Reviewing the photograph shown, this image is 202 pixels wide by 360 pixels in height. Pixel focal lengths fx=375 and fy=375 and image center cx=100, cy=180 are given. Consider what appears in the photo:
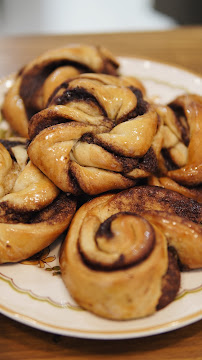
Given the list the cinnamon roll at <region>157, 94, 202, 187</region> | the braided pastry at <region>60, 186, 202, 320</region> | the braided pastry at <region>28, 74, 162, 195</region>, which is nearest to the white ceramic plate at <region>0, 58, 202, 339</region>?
the braided pastry at <region>60, 186, 202, 320</region>

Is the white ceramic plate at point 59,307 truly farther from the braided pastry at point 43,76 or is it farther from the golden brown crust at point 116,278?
the braided pastry at point 43,76

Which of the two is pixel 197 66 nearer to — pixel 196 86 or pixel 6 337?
pixel 196 86

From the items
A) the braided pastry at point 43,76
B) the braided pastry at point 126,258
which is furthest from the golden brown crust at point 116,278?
the braided pastry at point 43,76

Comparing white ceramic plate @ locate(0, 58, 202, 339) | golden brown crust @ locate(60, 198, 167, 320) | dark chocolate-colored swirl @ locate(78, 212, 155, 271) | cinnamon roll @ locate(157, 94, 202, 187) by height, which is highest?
cinnamon roll @ locate(157, 94, 202, 187)

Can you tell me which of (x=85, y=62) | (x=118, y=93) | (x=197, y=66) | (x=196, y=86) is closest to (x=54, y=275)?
(x=118, y=93)

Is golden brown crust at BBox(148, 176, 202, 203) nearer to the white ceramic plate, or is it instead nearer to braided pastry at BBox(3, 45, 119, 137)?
the white ceramic plate

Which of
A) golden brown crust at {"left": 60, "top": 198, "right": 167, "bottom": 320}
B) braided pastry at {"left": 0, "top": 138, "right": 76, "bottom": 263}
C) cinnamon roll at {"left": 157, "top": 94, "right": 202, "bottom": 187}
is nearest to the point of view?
golden brown crust at {"left": 60, "top": 198, "right": 167, "bottom": 320}

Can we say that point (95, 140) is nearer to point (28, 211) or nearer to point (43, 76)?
point (28, 211)
